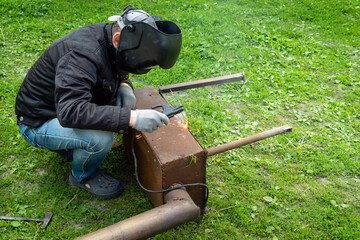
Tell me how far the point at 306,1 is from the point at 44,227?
24.7ft

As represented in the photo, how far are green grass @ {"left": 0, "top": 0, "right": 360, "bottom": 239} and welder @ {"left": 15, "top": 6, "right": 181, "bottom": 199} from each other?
0.62 meters

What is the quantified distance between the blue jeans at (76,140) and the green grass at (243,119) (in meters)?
0.51

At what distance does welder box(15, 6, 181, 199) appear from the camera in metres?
2.35

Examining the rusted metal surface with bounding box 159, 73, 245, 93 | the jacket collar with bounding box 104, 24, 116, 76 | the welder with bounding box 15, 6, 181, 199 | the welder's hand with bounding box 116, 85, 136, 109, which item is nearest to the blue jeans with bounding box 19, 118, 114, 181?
the welder with bounding box 15, 6, 181, 199

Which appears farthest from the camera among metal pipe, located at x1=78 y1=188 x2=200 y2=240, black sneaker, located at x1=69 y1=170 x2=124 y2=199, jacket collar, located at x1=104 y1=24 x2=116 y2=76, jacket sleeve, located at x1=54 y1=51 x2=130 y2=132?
black sneaker, located at x1=69 y1=170 x2=124 y2=199

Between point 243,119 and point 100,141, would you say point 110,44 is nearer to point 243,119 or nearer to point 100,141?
point 100,141

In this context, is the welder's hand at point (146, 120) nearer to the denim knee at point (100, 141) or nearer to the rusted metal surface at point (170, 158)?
the rusted metal surface at point (170, 158)

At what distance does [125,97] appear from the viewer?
302 centimetres

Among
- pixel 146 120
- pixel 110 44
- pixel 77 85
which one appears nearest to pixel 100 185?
pixel 146 120

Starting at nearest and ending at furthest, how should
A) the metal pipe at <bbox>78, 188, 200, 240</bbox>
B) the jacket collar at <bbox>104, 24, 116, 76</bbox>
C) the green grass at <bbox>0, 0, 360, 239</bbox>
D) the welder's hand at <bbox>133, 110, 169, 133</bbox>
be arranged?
the metal pipe at <bbox>78, 188, 200, 240</bbox> < the welder's hand at <bbox>133, 110, 169, 133</bbox> < the jacket collar at <bbox>104, 24, 116, 76</bbox> < the green grass at <bbox>0, 0, 360, 239</bbox>

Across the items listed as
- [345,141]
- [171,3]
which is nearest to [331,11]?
[171,3]

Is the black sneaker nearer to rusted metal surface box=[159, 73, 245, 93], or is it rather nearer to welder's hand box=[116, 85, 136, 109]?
welder's hand box=[116, 85, 136, 109]

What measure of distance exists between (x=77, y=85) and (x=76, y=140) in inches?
21.1

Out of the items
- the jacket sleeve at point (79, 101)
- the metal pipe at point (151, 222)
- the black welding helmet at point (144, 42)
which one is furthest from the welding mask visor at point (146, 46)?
the metal pipe at point (151, 222)
